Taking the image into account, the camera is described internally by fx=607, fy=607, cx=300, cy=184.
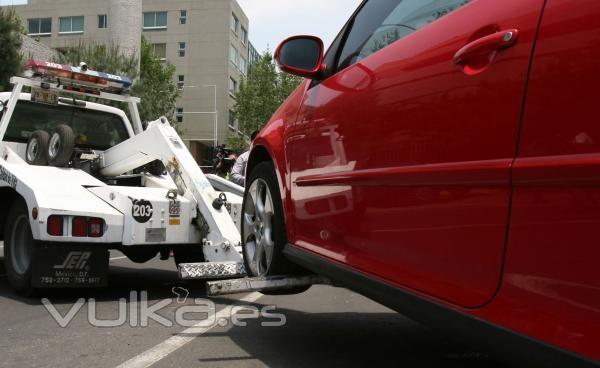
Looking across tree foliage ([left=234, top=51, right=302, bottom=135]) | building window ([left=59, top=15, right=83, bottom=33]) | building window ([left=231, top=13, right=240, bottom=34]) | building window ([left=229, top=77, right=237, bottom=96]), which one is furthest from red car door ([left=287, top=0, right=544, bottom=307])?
building window ([left=59, top=15, right=83, bottom=33])

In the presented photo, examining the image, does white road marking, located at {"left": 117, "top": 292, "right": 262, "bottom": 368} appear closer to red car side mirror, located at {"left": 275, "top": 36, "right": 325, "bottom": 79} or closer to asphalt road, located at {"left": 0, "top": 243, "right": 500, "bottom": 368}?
asphalt road, located at {"left": 0, "top": 243, "right": 500, "bottom": 368}

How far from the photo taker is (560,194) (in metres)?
1.58

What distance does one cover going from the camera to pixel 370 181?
254 centimetres

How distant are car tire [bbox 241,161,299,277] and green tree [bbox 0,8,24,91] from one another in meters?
16.6

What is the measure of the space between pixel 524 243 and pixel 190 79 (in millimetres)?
51540

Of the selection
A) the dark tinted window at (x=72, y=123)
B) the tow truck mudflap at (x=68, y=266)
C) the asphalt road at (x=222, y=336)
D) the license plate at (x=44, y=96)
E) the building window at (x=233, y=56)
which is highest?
the building window at (x=233, y=56)

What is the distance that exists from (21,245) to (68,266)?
695 mm

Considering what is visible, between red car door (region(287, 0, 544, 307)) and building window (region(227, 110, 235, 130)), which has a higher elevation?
building window (region(227, 110, 235, 130))

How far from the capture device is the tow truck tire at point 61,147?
19.4 ft

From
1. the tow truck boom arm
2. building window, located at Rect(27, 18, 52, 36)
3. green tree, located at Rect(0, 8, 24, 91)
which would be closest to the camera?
the tow truck boom arm

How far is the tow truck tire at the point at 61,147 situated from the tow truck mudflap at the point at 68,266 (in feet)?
3.81

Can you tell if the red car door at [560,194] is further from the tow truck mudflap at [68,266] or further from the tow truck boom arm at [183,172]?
the tow truck mudflap at [68,266]

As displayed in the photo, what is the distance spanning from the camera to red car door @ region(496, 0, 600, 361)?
1509 mm

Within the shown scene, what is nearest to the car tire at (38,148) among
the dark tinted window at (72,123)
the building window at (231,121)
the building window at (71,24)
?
the dark tinted window at (72,123)
